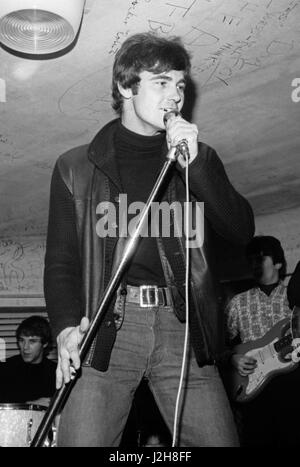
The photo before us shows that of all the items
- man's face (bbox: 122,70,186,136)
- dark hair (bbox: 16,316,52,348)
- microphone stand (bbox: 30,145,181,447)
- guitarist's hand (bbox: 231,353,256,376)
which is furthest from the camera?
dark hair (bbox: 16,316,52,348)

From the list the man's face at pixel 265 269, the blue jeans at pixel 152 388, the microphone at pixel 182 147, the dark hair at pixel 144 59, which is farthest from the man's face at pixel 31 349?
the microphone at pixel 182 147

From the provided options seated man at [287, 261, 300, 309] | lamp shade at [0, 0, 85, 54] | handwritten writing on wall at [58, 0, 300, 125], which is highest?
handwritten writing on wall at [58, 0, 300, 125]

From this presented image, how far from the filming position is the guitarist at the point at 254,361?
14.0 feet

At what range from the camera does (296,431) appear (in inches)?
167

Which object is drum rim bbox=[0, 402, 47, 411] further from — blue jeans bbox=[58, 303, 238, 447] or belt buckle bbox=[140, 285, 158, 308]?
belt buckle bbox=[140, 285, 158, 308]

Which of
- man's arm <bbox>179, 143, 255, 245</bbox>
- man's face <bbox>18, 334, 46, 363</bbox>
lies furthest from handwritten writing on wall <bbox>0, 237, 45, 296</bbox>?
man's arm <bbox>179, 143, 255, 245</bbox>

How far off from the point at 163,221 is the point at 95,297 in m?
0.33

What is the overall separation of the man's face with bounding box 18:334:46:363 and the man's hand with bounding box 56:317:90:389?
3.89 metres

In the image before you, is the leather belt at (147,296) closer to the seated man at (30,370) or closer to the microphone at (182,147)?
the microphone at (182,147)

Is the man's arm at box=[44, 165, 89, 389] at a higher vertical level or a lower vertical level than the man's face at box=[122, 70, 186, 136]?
lower

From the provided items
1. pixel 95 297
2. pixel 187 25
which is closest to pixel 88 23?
pixel 187 25

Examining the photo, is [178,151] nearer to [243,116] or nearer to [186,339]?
[186,339]

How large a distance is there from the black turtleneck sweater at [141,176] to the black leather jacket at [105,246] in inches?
1.5

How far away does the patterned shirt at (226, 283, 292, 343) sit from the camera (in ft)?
15.6
